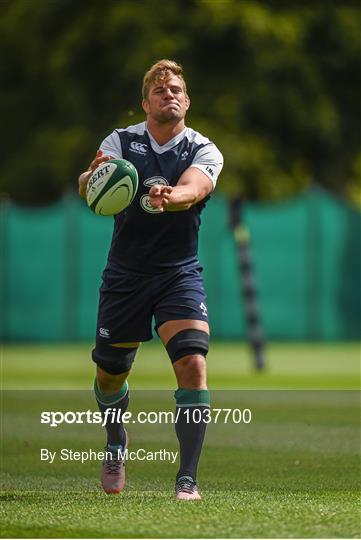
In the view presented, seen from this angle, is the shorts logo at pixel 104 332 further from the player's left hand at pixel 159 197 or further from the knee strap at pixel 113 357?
the player's left hand at pixel 159 197

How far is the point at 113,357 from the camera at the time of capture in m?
8.55

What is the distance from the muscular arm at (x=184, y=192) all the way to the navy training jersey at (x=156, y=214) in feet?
0.30

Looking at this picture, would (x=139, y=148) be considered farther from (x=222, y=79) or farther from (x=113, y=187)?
(x=222, y=79)

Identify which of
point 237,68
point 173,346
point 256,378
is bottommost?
point 256,378

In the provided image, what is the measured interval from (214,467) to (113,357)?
1.50m

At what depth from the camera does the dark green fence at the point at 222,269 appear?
91.6 ft

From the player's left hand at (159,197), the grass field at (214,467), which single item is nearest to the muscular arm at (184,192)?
the player's left hand at (159,197)

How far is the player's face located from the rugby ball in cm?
47

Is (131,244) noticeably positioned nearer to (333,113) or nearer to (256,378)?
(256,378)

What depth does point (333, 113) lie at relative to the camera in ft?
108

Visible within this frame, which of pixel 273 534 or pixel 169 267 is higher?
pixel 169 267

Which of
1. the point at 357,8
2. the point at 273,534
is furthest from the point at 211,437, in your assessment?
the point at 357,8

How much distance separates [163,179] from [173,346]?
95 centimetres

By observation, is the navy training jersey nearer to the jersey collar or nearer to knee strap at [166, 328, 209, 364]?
the jersey collar
